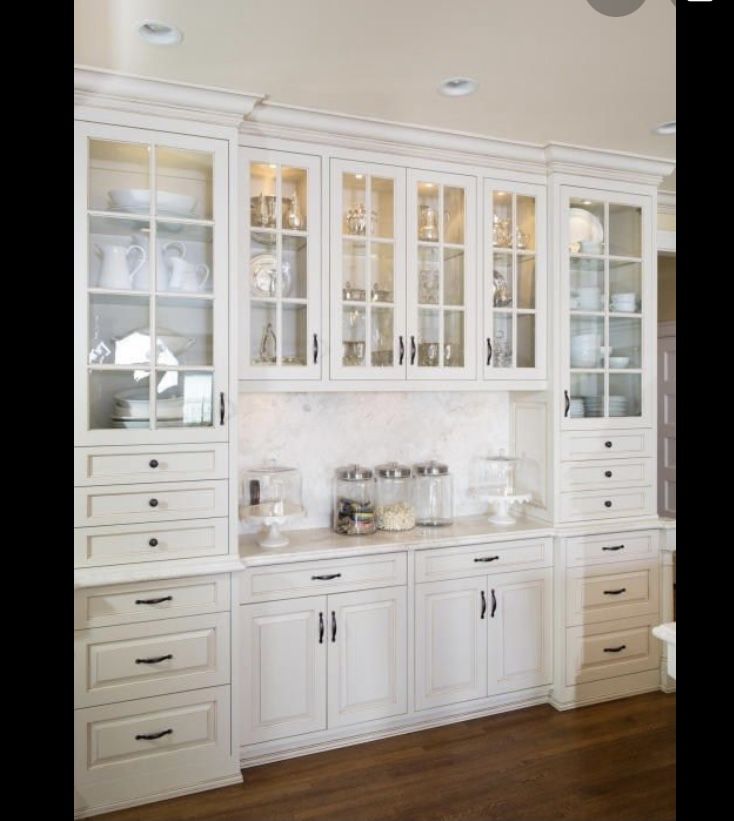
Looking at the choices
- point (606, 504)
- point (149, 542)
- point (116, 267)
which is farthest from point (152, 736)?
point (606, 504)

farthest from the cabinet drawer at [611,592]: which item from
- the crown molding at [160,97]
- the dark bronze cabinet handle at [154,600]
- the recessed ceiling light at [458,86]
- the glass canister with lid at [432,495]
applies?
the crown molding at [160,97]

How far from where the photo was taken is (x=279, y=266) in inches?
112

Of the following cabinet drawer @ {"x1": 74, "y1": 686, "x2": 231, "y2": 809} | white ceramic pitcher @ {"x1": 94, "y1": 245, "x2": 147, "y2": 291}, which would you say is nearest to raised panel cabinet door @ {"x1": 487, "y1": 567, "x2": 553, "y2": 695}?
cabinet drawer @ {"x1": 74, "y1": 686, "x2": 231, "y2": 809}

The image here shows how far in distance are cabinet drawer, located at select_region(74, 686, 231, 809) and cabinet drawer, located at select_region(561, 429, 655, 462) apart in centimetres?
190

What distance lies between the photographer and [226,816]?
93.0 inches

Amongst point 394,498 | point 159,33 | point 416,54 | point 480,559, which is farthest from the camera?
point 394,498

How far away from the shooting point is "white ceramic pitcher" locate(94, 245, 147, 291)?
2.45 metres

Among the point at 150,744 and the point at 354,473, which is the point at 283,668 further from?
the point at 354,473

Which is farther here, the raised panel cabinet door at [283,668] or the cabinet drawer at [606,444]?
the cabinet drawer at [606,444]

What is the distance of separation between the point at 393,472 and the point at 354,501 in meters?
0.22

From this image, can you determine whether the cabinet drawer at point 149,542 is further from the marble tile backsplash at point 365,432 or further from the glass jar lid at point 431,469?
the glass jar lid at point 431,469

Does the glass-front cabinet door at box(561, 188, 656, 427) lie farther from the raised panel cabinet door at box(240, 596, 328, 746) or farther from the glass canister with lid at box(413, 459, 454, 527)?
the raised panel cabinet door at box(240, 596, 328, 746)

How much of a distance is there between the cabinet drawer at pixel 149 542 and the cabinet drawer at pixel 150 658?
24 cm

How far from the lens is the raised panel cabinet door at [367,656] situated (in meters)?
2.81
